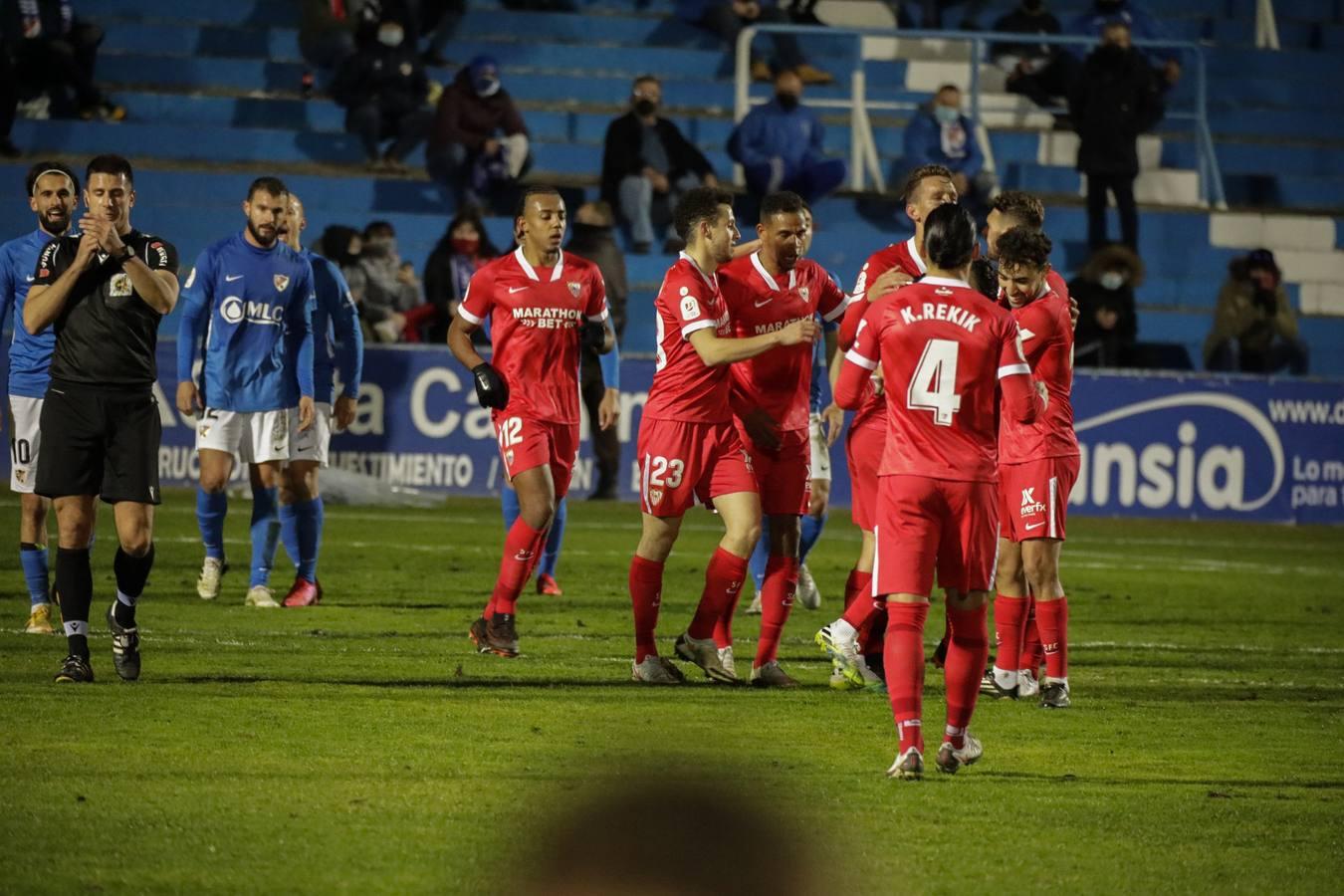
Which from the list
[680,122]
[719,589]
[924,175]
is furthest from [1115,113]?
[719,589]

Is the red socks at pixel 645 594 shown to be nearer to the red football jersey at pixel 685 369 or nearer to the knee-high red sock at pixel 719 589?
the knee-high red sock at pixel 719 589

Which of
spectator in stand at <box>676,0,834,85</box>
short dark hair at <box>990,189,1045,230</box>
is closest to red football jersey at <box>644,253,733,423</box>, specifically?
short dark hair at <box>990,189,1045,230</box>

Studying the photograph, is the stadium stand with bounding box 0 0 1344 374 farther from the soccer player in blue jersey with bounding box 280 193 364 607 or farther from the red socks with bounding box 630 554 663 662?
the red socks with bounding box 630 554 663 662

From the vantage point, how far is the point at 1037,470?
9641mm

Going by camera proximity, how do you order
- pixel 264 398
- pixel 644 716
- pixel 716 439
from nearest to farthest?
1. pixel 644 716
2. pixel 716 439
3. pixel 264 398

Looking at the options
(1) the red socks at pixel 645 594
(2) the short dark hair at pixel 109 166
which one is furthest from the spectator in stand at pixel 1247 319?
(2) the short dark hair at pixel 109 166

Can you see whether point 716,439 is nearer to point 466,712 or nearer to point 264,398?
point 466,712

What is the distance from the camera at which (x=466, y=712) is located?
891 cm

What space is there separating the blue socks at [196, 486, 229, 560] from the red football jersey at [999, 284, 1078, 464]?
17.0ft

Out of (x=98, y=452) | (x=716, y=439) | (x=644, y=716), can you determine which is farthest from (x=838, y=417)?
(x=98, y=452)

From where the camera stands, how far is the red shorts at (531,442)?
10.8 metres

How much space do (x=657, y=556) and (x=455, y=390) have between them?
10.9 meters

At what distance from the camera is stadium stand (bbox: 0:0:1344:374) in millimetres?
25266

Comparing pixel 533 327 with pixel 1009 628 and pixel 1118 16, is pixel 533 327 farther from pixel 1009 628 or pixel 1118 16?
pixel 1118 16
